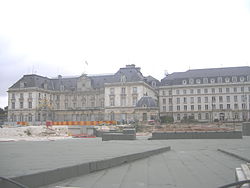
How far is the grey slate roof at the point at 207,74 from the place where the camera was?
76688 mm

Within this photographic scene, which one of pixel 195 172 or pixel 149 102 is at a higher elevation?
pixel 149 102

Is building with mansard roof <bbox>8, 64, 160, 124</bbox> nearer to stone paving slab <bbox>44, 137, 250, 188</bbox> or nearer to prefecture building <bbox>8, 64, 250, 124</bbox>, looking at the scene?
prefecture building <bbox>8, 64, 250, 124</bbox>

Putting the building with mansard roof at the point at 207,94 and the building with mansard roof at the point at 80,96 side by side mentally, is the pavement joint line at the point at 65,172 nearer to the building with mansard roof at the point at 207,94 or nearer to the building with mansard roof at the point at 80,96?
the building with mansard roof at the point at 80,96

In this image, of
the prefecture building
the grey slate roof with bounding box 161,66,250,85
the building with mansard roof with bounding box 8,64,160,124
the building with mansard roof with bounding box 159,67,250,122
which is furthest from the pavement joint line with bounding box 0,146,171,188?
the grey slate roof with bounding box 161,66,250,85

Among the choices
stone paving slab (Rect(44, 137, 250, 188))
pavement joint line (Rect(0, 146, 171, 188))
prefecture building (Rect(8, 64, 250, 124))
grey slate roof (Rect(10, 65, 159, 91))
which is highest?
grey slate roof (Rect(10, 65, 159, 91))

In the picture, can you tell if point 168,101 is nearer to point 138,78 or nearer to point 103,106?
point 138,78

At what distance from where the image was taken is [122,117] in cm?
7331

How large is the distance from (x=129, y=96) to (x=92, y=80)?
1669cm

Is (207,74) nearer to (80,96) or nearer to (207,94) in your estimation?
(207,94)

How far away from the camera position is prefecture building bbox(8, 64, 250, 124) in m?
74.7

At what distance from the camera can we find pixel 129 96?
245 feet

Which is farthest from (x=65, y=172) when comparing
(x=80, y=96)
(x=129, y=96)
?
(x=80, y=96)

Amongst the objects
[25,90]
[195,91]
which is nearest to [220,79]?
[195,91]

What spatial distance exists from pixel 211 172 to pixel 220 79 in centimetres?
7495
